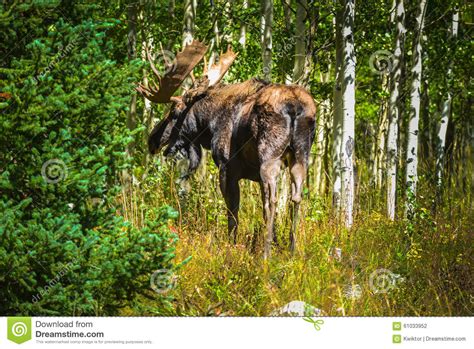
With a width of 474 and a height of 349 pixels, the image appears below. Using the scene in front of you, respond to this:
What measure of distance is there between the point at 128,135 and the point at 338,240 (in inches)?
113

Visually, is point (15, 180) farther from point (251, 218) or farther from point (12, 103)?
point (251, 218)

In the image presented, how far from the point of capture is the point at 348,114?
8.71 metres

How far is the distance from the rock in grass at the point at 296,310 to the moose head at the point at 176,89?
10.1ft

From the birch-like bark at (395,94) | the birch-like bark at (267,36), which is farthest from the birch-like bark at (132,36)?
the birch-like bark at (395,94)

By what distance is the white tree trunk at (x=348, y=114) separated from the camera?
27.3 ft

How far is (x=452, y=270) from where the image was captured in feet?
22.0

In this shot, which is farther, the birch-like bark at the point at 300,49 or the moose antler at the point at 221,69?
the birch-like bark at the point at 300,49

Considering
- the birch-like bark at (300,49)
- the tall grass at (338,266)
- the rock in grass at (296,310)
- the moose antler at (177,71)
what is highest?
the birch-like bark at (300,49)

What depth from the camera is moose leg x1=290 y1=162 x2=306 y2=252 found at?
7.42 metres

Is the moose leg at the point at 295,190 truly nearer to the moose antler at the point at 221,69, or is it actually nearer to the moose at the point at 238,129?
the moose at the point at 238,129

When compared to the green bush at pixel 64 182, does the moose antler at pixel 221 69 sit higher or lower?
higher

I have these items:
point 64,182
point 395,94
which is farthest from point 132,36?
point 64,182

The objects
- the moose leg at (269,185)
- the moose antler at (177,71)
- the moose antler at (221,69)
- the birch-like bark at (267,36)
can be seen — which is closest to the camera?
the moose leg at (269,185)

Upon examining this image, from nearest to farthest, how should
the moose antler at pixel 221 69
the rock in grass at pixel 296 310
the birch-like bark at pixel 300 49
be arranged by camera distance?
1. the rock in grass at pixel 296 310
2. the moose antler at pixel 221 69
3. the birch-like bark at pixel 300 49
